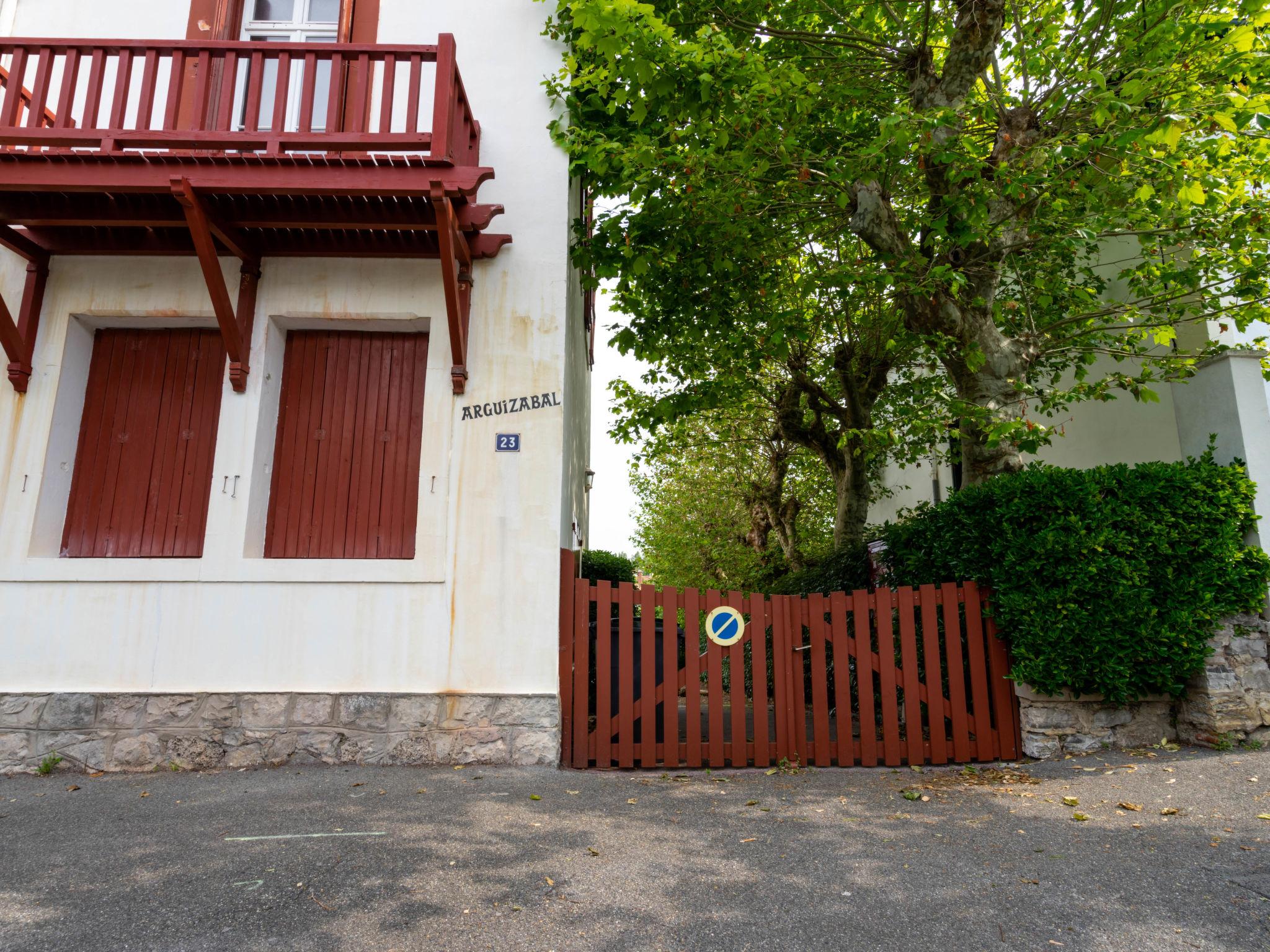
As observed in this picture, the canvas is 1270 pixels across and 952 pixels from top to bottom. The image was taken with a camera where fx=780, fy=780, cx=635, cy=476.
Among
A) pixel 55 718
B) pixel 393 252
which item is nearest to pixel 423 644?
pixel 55 718

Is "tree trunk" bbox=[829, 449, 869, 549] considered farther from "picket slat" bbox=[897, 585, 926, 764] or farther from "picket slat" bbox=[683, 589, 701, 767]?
"picket slat" bbox=[683, 589, 701, 767]

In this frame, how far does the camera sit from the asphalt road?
10.2 feet

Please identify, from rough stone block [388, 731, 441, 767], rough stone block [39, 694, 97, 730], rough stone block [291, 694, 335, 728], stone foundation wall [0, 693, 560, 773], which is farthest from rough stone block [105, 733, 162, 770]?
rough stone block [388, 731, 441, 767]

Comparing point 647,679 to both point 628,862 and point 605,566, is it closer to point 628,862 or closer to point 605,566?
point 628,862

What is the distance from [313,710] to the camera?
576 cm

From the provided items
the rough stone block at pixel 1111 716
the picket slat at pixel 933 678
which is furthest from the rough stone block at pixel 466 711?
the rough stone block at pixel 1111 716

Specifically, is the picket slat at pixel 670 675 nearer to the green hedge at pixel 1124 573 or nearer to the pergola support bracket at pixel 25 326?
the green hedge at pixel 1124 573

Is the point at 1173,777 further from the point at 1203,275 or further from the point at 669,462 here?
the point at 669,462

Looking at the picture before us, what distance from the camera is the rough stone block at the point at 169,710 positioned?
569 centimetres

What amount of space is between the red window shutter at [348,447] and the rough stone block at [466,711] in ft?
3.89

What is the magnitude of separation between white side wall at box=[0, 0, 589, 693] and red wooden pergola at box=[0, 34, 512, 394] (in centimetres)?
18

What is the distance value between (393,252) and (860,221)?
4.35m

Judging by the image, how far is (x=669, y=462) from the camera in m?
17.7

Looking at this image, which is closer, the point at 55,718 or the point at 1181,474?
the point at 55,718
